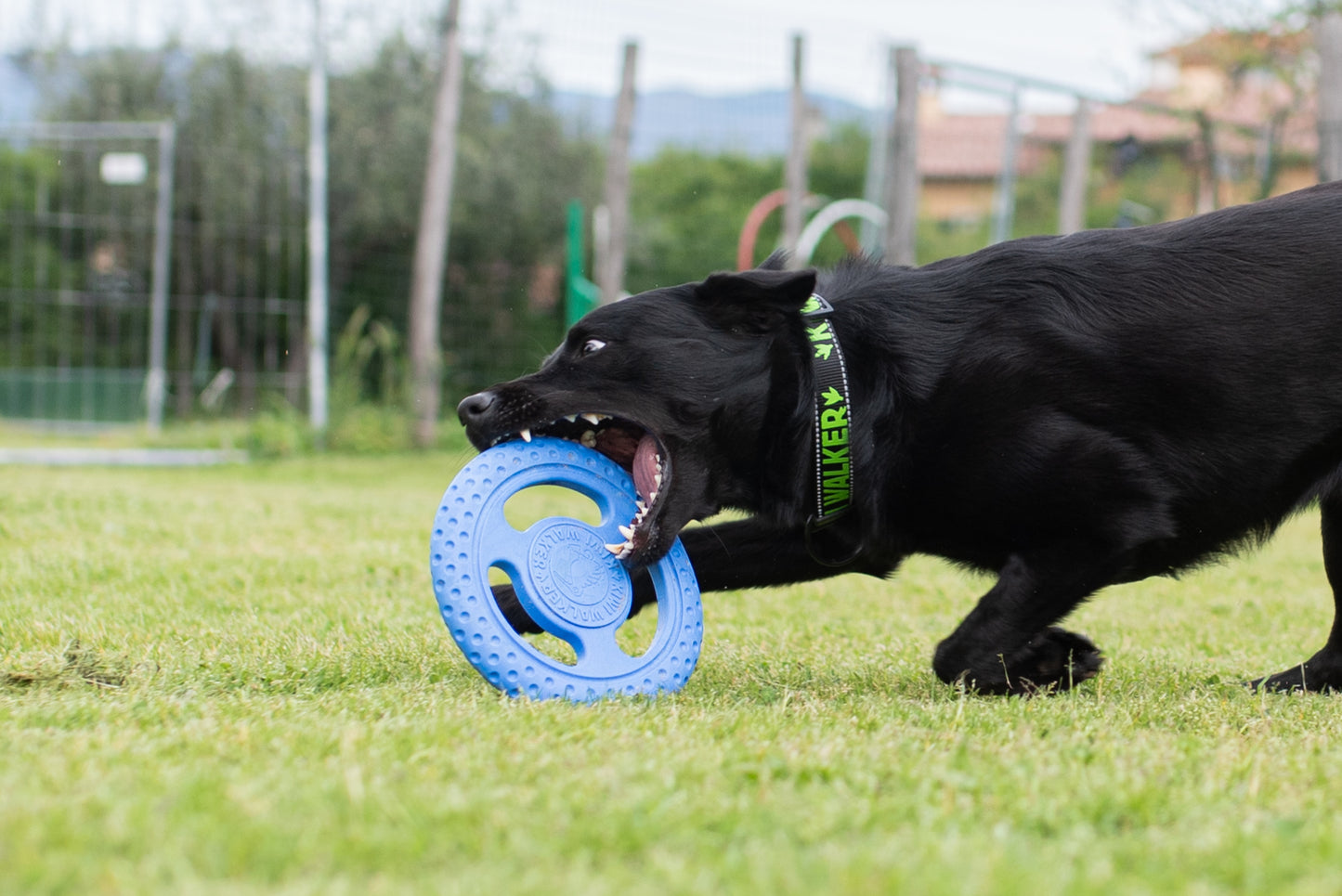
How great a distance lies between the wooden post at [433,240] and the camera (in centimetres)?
1070

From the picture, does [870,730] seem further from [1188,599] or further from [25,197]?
[25,197]

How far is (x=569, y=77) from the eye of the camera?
1119 cm

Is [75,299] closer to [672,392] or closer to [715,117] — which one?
[715,117]

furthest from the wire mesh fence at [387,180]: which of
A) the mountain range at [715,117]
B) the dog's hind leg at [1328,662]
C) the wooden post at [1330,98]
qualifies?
the dog's hind leg at [1328,662]

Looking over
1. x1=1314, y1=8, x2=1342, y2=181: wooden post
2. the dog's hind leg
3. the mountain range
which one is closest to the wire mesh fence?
the mountain range

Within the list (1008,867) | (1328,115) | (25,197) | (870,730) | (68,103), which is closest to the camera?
(1008,867)

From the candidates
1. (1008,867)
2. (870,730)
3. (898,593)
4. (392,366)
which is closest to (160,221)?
(392,366)

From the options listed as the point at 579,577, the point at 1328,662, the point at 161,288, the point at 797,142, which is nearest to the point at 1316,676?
the point at 1328,662

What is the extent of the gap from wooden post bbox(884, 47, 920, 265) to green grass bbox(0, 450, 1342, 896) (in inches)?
209

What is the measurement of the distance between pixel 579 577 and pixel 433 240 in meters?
8.31

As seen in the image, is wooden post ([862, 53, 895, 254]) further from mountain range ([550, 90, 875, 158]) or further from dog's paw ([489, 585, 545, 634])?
dog's paw ([489, 585, 545, 634])

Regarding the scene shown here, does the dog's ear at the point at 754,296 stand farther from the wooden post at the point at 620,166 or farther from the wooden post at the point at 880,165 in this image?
the wooden post at the point at 620,166

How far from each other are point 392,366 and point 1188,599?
7.40m

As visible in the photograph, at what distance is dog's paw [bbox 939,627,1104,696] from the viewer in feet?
9.63
